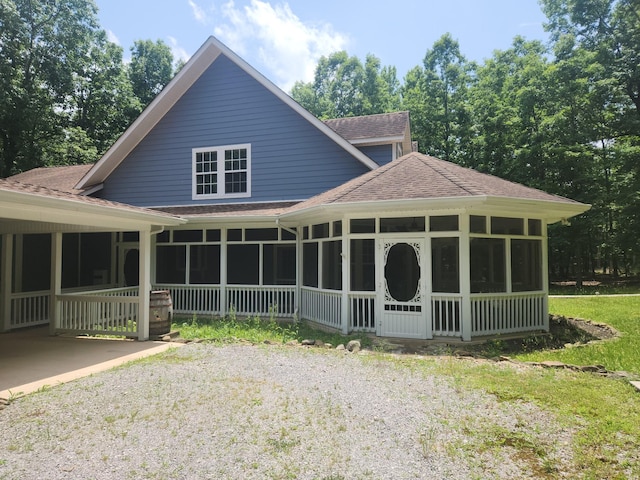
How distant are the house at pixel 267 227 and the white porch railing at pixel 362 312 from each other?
1.8 inches

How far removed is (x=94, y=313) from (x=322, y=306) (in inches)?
211

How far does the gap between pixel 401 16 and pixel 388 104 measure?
23820mm

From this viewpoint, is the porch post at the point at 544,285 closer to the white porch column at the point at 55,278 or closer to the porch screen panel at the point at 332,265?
the porch screen panel at the point at 332,265

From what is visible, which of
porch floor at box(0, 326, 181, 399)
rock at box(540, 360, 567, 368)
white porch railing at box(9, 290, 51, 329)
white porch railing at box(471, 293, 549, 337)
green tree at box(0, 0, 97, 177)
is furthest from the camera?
green tree at box(0, 0, 97, 177)

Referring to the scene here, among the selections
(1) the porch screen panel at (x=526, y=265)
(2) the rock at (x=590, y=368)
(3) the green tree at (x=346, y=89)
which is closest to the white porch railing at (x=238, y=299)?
(1) the porch screen panel at (x=526, y=265)

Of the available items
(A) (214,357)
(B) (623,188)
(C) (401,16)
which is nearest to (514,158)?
(B) (623,188)

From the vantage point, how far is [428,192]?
837 cm

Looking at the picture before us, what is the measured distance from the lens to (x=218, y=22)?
1934cm

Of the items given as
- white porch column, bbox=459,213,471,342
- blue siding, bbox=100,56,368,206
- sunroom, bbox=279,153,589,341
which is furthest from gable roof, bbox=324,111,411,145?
white porch column, bbox=459,213,471,342

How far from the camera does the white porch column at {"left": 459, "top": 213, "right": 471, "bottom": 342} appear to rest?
27.7 ft

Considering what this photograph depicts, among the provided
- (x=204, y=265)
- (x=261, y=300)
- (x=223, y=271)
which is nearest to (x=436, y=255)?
(x=261, y=300)

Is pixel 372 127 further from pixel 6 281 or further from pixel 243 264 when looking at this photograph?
pixel 6 281

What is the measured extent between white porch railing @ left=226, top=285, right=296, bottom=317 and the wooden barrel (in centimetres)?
306

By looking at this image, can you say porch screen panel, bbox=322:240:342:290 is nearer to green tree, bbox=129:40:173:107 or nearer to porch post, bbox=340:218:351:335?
porch post, bbox=340:218:351:335
